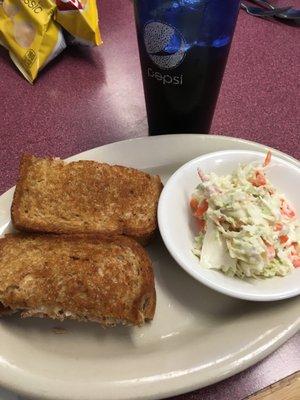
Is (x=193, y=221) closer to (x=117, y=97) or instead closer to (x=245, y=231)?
(x=245, y=231)

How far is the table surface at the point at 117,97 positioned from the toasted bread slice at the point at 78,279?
0.33 m

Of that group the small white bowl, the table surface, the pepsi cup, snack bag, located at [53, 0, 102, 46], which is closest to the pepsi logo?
the pepsi cup

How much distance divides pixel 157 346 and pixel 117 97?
831mm

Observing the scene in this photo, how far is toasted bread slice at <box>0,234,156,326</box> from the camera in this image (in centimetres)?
84

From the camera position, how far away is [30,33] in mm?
1360

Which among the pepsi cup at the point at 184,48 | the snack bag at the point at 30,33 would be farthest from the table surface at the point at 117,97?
the pepsi cup at the point at 184,48

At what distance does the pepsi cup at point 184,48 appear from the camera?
0.87 metres

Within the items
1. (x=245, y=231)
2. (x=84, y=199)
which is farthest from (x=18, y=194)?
(x=245, y=231)

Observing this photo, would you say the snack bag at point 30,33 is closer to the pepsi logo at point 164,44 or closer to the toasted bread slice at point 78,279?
the pepsi logo at point 164,44

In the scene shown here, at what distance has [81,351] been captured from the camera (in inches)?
33.8

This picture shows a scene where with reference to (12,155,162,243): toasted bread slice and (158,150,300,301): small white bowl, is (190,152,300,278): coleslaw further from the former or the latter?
(12,155,162,243): toasted bread slice

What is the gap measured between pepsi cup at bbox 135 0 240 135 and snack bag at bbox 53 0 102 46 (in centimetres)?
46

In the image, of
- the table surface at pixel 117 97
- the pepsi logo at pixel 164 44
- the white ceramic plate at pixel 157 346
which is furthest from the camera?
the table surface at pixel 117 97

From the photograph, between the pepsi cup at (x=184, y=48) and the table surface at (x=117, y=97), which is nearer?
the pepsi cup at (x=184, y=48)
